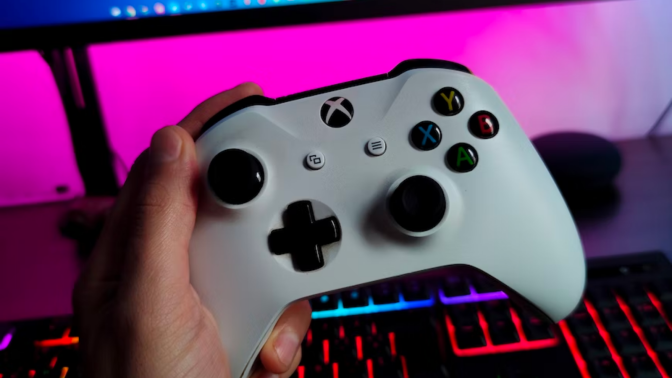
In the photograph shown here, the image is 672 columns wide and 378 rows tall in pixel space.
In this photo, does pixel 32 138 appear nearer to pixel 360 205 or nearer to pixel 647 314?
pixel 360 205

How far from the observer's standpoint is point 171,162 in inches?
15.2

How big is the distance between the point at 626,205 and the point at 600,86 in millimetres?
163

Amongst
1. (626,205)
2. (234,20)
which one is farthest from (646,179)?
(234,20)

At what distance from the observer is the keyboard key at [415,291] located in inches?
20.6

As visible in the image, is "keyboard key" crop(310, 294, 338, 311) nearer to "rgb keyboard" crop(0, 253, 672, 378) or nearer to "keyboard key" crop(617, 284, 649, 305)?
"rgb keyboard" crop(0, 253, 672, 378)

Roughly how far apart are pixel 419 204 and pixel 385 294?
18 cm

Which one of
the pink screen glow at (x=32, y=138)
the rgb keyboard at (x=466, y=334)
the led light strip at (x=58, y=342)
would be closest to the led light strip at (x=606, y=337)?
the rgb keyboard at (x=466, y=334)

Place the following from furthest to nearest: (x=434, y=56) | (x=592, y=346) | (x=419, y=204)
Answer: (x=434, y=56) < (x=592, y=346) < (x=419, y=204)

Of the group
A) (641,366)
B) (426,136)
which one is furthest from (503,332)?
(426,136)

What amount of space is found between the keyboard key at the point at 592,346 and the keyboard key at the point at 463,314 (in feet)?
0.31

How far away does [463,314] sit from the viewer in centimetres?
50

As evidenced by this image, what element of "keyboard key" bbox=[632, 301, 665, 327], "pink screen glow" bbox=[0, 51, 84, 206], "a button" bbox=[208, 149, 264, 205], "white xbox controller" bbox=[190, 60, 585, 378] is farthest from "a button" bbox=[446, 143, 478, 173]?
"pink screen glow" bbox=[0, 51, 84, 206]

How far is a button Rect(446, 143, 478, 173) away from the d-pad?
99mm

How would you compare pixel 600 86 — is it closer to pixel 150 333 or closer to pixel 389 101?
pixel 389 101
